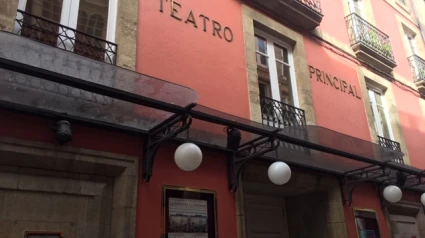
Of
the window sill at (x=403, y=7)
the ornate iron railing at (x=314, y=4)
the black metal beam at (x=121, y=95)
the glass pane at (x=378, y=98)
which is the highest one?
the window sill at (x=403, y=7)

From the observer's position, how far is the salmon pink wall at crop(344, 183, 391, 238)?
6.07 m

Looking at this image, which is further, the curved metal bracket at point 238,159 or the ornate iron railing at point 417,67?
the ornate iron railing at point 417,67

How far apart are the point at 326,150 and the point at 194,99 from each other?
6.85 ft

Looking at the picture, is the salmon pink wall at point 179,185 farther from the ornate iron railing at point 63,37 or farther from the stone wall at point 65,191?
the ornate iron railing at point 63,37

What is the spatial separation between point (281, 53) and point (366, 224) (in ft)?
10.6

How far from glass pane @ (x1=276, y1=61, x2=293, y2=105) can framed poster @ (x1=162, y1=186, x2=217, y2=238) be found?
8.58 ft

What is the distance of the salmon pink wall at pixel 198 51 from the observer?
15.7ft

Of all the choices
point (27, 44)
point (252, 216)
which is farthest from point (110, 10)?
point (252, 216)

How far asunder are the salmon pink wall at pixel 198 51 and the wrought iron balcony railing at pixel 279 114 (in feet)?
1.54

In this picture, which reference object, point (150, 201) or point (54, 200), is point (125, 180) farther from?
point (54, 200)

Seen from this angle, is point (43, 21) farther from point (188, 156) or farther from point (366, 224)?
point (366, 224)

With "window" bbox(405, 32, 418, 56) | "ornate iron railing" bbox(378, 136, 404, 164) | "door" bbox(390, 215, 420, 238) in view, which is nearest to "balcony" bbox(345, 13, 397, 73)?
"ornate iron railing" bbox(378, 136, 404, 164)

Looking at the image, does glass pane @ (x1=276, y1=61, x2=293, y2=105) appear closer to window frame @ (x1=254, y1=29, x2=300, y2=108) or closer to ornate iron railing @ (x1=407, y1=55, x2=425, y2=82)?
window frame @ (x1=254, y1=29, x2=300, y2=108)

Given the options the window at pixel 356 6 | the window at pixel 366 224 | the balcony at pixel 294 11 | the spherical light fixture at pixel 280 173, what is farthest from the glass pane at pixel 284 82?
the window at pixel 356 6
